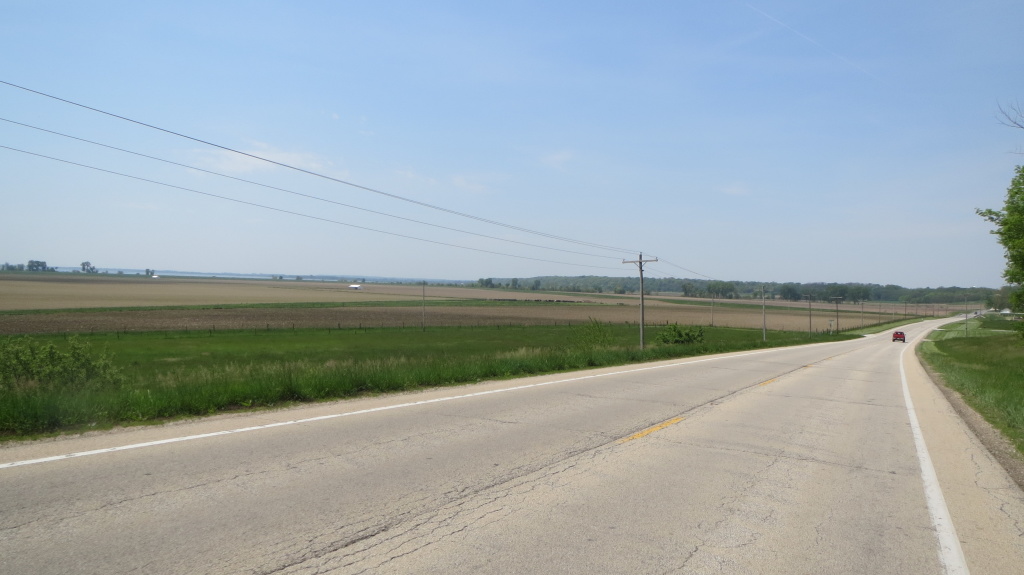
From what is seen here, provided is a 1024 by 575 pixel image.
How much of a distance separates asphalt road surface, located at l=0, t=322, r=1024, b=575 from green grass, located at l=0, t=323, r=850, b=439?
106 centimetres

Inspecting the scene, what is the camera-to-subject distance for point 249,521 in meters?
5.39

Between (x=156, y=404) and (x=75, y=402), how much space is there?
1.08 metres

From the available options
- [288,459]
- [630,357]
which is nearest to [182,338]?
[630,357]

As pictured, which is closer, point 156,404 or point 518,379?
point 156,404

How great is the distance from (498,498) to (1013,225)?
36.9 metres

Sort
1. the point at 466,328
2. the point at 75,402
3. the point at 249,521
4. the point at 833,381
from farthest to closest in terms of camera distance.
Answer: the point at 466,328, the point at 833,381, the point at 75,402, the point at 249,521

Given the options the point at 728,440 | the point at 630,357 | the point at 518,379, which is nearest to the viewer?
the point at 728,440

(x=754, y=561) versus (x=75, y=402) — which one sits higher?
(x=75, y=402)

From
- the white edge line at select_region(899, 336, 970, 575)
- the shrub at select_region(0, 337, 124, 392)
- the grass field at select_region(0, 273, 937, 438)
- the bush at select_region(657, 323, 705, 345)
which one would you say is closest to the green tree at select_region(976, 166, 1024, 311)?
the grass field at select_region(0, 273, 937, 438)

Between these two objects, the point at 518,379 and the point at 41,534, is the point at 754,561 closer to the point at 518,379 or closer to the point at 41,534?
the point at 41,534

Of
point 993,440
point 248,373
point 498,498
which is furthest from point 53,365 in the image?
point 993,440

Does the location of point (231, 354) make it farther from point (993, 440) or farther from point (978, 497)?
point (978, 497)

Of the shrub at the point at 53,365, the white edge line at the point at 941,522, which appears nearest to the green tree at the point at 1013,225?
the white edge line at the point at 941,522

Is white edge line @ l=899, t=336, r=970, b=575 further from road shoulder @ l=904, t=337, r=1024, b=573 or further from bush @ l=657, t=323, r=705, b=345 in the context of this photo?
bush @ l=657, t=323, r=705, b=345
